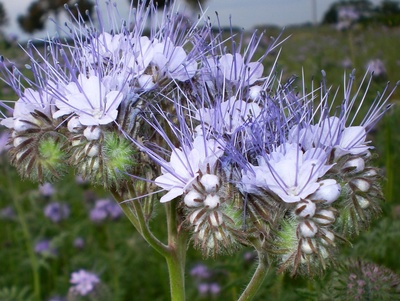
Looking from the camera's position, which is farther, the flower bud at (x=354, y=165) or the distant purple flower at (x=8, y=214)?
the distant purple flower at (x=8, y=214)

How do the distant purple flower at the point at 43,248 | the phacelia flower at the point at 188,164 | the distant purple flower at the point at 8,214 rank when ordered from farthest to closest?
1. the distant purple flower at the point at 8,214
2. the distant purple flower at the point at 43,248
3. the phacelia flower at the point at 188,164

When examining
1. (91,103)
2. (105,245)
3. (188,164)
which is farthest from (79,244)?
(188,164)

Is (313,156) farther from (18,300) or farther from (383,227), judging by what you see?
(18,300)

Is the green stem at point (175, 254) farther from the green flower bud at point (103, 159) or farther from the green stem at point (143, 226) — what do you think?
the green flower bud at point (103, 159)

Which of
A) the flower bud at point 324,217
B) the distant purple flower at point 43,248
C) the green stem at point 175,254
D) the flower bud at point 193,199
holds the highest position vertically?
the flower bud at point 193,199

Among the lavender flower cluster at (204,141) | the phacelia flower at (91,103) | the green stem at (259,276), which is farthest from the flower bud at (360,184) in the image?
the phacelia flower at (91,103)

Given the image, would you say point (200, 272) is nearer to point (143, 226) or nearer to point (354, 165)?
point (143, 226)
